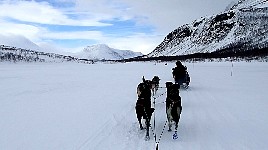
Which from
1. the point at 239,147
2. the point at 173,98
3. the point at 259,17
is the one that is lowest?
the point at 239,147

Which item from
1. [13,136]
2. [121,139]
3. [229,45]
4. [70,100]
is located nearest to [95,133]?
[121,139]

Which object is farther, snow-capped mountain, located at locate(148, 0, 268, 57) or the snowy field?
snow-capped mountain, located at locate(148, 0, 268, 57)

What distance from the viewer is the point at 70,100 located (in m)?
14.6

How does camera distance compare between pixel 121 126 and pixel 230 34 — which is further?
pixel 230 34

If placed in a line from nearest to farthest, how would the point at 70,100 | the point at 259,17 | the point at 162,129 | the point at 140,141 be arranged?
the point at 140,141 → the point at 162,129 → the point at 70,100 → the point at 259,17

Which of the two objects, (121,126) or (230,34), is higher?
(230,34)

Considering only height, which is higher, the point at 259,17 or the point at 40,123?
the point at 259,17

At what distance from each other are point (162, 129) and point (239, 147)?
228 centimetres

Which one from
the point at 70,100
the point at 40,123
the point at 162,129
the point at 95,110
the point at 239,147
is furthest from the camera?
the point at 70,100

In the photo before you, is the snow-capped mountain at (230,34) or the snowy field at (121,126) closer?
the snowy field at (121,126)

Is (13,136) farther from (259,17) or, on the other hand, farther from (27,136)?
(259,17)

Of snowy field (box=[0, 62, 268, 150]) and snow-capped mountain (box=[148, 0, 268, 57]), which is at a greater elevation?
snow-capped mountain (box=[148, 0, 268, 57])

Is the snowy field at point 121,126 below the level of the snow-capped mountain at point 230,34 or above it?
below

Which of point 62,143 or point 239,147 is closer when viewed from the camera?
point 239,147
